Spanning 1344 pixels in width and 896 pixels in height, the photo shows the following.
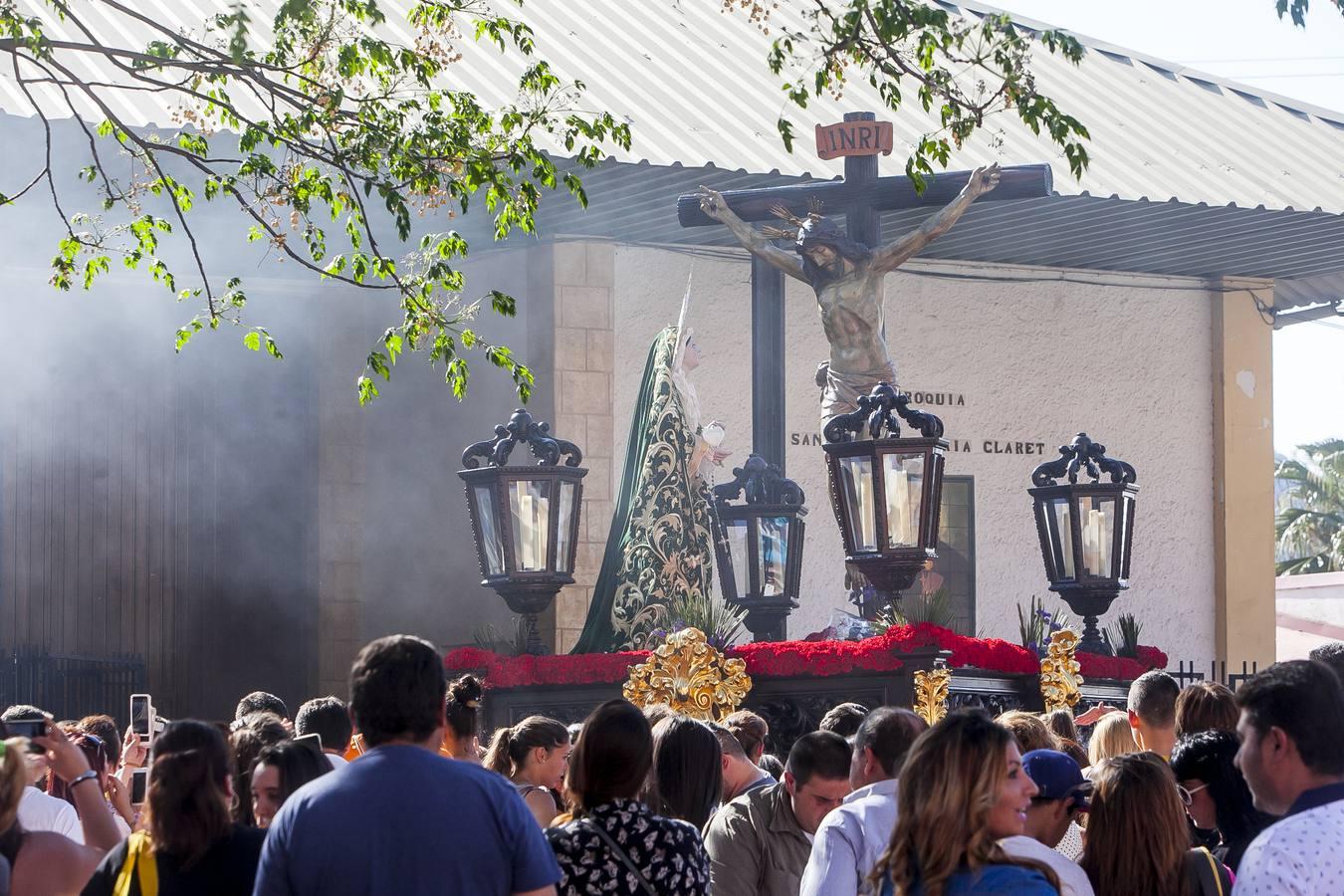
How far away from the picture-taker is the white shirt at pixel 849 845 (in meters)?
4.68

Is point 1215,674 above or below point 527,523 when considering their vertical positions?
below

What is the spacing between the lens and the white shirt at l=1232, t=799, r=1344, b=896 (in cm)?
338

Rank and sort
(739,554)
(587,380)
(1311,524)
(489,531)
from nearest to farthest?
(489,531) → (739,554) → (587,380) → (1311,524)

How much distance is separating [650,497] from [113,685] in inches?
289

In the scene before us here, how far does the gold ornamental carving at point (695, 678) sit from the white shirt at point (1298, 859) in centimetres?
562

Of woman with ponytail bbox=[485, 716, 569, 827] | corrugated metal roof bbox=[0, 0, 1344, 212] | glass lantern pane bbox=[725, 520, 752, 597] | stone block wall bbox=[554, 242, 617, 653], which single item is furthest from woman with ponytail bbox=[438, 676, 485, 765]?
stone block wall bbox=[554, 242, 617, 653]

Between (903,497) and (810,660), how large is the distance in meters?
1.14

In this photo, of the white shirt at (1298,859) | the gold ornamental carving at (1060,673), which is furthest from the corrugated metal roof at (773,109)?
the white shirt at (1298,859)

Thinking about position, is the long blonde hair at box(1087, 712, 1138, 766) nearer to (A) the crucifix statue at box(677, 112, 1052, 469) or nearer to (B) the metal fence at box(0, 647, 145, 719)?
(A) the crucifix statue at box(677, 112, 1052, 469)

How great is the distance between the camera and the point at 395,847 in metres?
3.64

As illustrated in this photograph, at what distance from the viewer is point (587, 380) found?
16.8 m

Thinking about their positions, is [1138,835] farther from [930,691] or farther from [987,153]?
[987,153]

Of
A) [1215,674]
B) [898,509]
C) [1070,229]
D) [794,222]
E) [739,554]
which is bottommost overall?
[1215,674]

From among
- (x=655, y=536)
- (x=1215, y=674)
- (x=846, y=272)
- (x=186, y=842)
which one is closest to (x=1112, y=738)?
(x=186, y=842)
